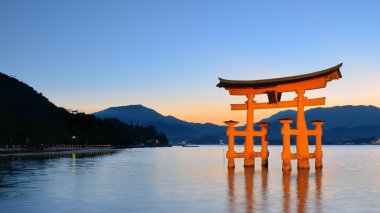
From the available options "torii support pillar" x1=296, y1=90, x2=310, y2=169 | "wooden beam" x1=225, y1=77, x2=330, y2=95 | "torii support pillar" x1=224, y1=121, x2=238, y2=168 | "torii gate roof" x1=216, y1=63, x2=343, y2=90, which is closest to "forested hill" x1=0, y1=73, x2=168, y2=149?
"torii support pillar" x1=224, y1=121, x2=238, y2=168

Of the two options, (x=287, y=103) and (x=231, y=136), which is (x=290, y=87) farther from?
(x=231, y=136)

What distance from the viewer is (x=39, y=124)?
95938 mm

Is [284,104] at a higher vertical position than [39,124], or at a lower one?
lower

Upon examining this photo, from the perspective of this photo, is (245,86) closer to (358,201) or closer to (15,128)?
(358,201)

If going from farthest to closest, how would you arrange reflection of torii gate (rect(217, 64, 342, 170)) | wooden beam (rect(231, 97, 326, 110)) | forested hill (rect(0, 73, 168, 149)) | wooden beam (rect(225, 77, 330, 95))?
forested hill (rect(0, 73, 168, 149)), wooden beam (rect(231, 97, 326, 110)), reflection of torii gate (rect(217, 64, 342, 170)), wooden beam (rect(225, 77, 330, 95))

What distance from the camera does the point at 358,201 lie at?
20.9 metres

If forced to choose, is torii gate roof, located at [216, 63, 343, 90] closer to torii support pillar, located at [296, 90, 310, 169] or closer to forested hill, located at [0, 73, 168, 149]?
torii support pillar, located at [296, 90, 310, 169]

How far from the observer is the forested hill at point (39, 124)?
298 ft

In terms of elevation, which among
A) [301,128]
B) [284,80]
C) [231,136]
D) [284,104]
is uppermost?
[284,80]

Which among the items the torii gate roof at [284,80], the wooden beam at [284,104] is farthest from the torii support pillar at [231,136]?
the torii gate roof at [284,80]

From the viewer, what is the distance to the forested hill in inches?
3576

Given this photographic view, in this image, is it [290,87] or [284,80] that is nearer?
[284,80]

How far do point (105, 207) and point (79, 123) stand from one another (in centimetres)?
13470

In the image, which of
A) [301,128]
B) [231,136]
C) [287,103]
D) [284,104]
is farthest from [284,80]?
[231,136]
